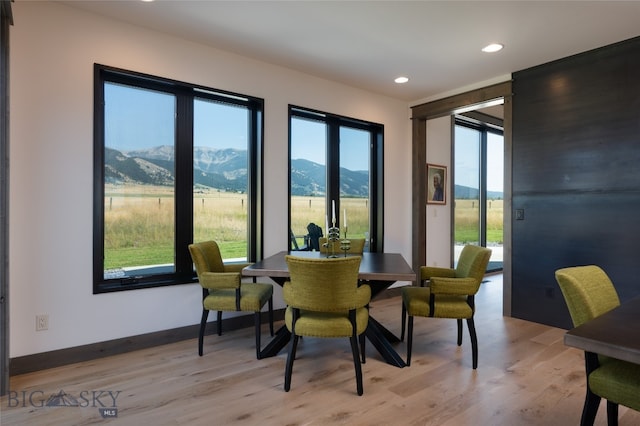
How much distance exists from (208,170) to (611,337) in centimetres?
342

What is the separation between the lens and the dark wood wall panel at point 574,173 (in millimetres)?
3301

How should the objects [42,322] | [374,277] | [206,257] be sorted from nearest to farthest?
[374,277]
[42,322]
[206,257]

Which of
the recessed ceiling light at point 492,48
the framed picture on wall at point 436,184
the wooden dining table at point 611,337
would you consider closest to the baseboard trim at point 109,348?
the wooden dining table at point 611,337

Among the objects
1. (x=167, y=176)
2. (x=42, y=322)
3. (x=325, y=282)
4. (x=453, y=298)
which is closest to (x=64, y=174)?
(x=167, y=176)

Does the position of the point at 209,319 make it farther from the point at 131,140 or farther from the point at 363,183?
the point at 363,183

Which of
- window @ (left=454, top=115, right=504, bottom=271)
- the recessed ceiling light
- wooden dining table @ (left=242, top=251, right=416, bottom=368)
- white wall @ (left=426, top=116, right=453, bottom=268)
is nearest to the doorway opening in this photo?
window @ (left=454, top=115, right=504, bottom=271)

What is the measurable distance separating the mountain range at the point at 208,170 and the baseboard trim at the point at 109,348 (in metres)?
1.39

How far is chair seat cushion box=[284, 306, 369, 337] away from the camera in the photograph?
7.73 ft

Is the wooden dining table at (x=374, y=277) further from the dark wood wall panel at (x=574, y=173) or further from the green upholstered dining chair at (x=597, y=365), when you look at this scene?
the dark wood wall panel at (x=574, y=173)

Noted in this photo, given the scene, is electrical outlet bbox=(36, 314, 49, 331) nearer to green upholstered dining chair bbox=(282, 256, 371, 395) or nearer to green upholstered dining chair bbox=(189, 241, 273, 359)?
green upholstered dining chair bbox=(189, 241, 273, 359)

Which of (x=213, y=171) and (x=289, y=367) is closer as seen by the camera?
(x=289, y=367)

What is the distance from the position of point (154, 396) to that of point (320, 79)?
12.1ft

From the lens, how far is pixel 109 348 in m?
2.98

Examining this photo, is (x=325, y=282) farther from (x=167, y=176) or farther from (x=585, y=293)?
(x=167, y=176)
